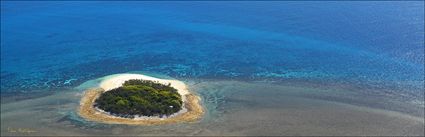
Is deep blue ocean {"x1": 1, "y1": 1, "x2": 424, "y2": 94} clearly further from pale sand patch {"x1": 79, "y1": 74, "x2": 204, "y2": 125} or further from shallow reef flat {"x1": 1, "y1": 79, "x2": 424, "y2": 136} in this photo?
shallow reef flat {"x1": 1, "y1": 79, "x2": 424, "y2": 136}

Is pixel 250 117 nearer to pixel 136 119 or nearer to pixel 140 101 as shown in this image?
pixel 136 119

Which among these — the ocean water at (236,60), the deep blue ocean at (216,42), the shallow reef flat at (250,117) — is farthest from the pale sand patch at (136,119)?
the deep blue ocean at (216,42)

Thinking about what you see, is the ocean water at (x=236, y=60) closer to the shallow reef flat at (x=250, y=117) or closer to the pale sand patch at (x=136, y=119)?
the shallow reef flat at (x=250, y=117)

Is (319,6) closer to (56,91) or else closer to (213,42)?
(213,42)

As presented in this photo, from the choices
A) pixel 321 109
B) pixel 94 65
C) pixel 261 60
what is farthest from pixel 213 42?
pixel 321 109

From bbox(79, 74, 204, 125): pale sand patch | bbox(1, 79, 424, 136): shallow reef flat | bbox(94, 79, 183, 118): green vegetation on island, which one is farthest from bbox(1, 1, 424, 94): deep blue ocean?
bbox(94, 79, 183, 118): green vegetation on island

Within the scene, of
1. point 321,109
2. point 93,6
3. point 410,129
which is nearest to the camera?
point 410,129

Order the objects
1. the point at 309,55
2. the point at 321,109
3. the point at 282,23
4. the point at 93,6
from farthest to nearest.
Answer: the point at 93,6 < the point at 282,23 < the point at 309,55 < the point at 321,109

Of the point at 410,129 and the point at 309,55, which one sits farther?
the point at 309,55
